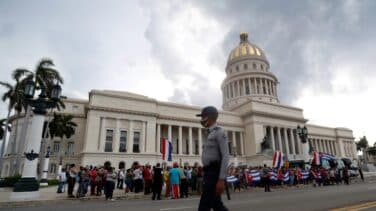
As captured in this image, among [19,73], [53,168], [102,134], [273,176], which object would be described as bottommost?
[273,176]

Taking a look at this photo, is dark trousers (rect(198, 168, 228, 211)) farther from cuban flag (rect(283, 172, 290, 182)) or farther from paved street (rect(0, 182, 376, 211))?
cuban flag (rect(283, 172, 290, 182))

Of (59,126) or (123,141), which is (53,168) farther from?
(123,141)

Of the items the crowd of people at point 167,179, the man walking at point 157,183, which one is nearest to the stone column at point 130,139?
the crowd of people at point 167,179

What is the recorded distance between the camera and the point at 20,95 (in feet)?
102

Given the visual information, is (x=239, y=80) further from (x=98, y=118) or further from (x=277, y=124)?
(x=98, y=118)

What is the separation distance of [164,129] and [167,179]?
36007 millimetres

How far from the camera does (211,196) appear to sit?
296cm

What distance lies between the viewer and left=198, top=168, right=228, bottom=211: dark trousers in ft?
9.62

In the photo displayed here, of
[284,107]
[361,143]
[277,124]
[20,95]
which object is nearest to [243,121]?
[277,124]

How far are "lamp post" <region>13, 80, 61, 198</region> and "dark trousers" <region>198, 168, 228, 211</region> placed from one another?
11282 mm

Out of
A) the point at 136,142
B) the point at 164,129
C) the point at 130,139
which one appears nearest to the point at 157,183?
the point at 130,139

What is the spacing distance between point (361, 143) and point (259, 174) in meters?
90.3

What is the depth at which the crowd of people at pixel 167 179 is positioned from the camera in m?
11.8

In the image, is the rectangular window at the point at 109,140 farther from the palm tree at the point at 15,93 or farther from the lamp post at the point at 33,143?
the lamp post at the point at 33,143
